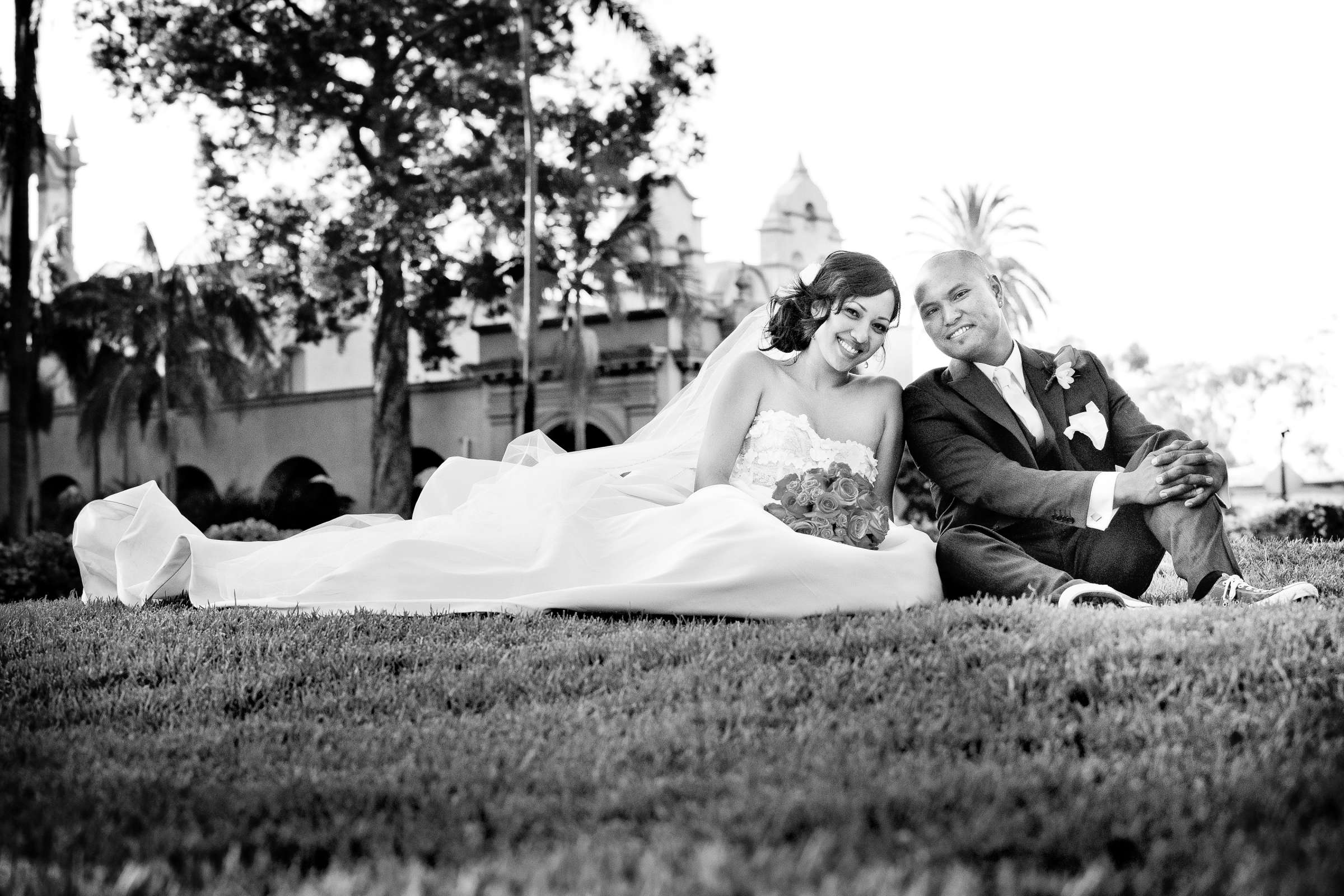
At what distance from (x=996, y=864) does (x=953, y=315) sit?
3905mm

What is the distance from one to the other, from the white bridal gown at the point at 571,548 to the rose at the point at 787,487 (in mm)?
147

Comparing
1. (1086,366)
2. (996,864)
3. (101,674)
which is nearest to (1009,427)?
(1086,366)

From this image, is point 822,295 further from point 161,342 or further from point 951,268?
point 161,342

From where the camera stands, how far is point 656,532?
6672 millimetres

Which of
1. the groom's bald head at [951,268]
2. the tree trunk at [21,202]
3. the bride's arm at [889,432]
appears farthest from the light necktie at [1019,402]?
the tree trunk at [21,202]

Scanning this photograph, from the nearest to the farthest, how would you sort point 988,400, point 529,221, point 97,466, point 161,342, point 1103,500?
point 1103,500 < point 988,400 < point 529,221 < point 161,342 < point 97,466

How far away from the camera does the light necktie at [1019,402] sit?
6477mm

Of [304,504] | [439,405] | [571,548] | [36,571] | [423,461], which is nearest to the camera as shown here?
[571,548]

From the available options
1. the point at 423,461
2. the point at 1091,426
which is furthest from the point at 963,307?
the point at 423,461

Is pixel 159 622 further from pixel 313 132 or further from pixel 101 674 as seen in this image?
pixel 313 132

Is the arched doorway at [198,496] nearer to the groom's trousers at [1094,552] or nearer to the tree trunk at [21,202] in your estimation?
the tree trunk at [21,202]

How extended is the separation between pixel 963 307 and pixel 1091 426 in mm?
894

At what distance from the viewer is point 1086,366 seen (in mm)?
6574

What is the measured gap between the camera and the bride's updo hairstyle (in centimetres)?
696
